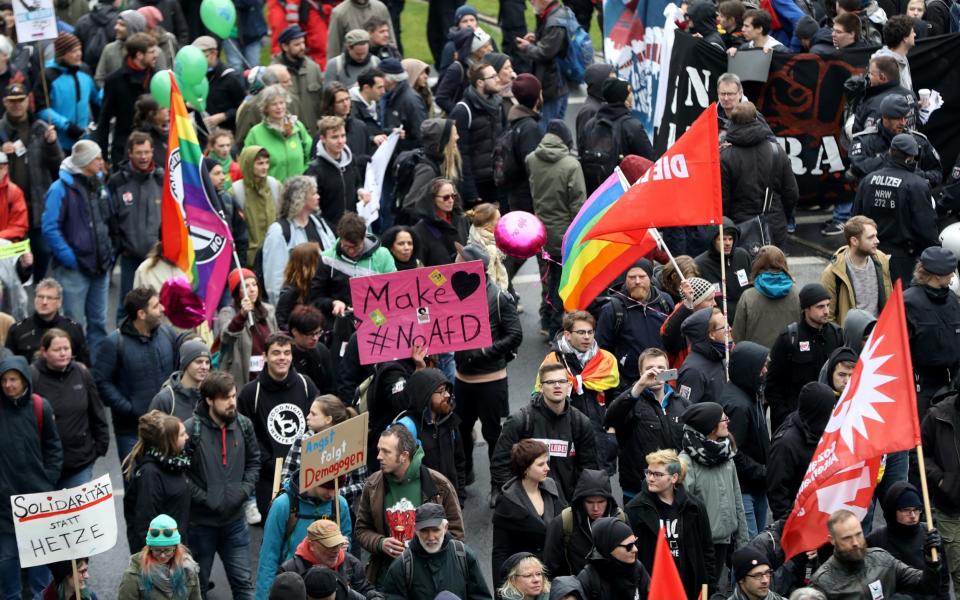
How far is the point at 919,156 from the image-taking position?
47.8 feet

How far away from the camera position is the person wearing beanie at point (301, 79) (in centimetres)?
1734

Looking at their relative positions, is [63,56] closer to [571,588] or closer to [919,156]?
[919,156]

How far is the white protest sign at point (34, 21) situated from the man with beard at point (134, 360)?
544 cm

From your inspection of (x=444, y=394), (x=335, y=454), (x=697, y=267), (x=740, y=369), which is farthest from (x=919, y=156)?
(x=335, y=454)

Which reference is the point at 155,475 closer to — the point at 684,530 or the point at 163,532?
the point at 163,532

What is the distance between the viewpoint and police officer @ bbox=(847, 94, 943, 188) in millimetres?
14461

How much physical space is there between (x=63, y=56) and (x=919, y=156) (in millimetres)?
7918

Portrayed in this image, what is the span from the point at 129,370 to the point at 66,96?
562 cm

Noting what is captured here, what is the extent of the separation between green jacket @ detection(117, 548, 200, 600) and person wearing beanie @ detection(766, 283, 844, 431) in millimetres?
4076

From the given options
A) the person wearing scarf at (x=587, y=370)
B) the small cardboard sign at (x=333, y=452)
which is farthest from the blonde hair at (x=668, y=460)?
the small cardboard sign at (x=333, y=452)

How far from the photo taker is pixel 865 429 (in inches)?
378

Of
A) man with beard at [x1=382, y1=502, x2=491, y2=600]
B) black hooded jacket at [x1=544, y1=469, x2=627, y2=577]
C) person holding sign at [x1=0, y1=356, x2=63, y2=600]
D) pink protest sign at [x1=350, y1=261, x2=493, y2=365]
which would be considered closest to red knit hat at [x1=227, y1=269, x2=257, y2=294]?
pink protest sign at [x1=350, y1=261, x2=493, y2=365]

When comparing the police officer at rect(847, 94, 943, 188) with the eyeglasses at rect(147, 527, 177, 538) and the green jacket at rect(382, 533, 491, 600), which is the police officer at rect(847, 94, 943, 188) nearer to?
the green jacket at rect(382, 533, 491, 600)

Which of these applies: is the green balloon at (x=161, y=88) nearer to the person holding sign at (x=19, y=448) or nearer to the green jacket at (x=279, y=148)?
the green jacket at (x=279, y=148)
